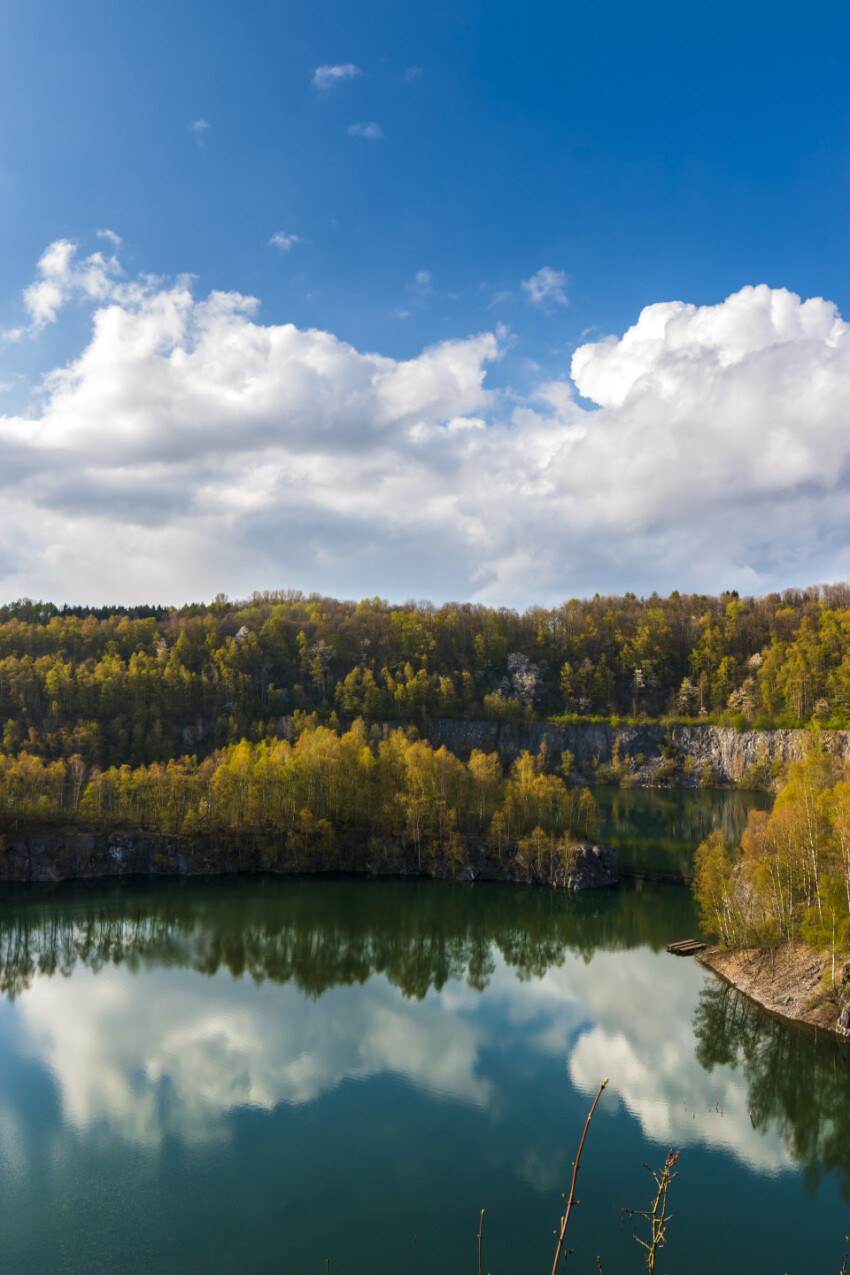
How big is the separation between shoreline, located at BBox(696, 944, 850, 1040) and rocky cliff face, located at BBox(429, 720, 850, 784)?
238 ft

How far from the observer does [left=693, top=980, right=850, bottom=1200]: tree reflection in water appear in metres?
24.0

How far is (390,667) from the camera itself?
122312 mm

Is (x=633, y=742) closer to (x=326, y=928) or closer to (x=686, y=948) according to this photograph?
(x=686, y=948)

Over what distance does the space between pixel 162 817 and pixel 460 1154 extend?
44.0m

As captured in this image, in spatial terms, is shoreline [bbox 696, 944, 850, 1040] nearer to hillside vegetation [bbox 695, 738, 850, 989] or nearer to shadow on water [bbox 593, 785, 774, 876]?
hillside vegetation [bbox 695, 738, 850, 989]

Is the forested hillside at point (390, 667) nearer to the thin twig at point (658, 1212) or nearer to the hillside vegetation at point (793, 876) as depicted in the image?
the hillside vegetation at point (793, 876)

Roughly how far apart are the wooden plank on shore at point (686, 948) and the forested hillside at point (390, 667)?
63.1 metres

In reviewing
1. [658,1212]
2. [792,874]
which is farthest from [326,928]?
[658,1212]

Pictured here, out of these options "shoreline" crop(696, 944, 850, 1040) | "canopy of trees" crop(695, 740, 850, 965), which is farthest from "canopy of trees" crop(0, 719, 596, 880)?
"shoreline" crop(696, 944, 850, 1040)

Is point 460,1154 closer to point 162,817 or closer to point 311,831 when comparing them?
point 311,831

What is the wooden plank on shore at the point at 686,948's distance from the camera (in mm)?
40812

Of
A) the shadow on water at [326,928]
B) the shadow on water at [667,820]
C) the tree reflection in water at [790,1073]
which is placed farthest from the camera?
the shadow on water at [667,820]

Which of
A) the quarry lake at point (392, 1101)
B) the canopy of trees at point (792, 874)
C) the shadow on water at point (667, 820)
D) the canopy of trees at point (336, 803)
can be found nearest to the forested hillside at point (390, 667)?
the shadow on water at point (667, 820)

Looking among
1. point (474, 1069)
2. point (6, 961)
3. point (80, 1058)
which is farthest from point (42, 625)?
point (474, 1069)
